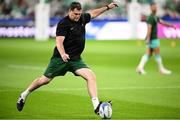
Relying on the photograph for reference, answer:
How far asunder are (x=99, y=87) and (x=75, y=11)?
22.9ft

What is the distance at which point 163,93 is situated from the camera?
19438 mm

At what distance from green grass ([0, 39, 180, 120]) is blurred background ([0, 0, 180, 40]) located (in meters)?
8.91

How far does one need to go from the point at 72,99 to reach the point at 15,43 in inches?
946

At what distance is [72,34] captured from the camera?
1478cm

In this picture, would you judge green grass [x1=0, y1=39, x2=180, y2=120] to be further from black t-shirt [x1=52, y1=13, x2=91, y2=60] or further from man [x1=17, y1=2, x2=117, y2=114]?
black t-shirt [x1=52, y1=13, x2=91, y2=60]

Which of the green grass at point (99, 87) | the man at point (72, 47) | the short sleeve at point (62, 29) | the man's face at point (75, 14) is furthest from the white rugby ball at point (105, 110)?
the man's face at point (75, 14)

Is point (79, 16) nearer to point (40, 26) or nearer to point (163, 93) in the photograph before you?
point (163, 93)

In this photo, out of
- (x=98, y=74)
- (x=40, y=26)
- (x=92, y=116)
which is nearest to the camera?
(x=92, y=116)

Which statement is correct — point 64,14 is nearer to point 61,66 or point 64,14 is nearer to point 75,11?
point 61,66

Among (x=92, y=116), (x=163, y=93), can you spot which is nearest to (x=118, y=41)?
(x=163, y=93)

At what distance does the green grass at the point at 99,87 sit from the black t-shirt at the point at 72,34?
1.43m

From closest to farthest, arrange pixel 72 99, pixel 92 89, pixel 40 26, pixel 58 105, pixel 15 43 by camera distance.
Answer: pixel 92 89, pixel 58 105, pixel 72 99, pixel 15 43, pixel 40 26

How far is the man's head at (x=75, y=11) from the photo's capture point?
14398 mm

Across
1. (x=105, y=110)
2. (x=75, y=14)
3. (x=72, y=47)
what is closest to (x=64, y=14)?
(x=72, y=47)
